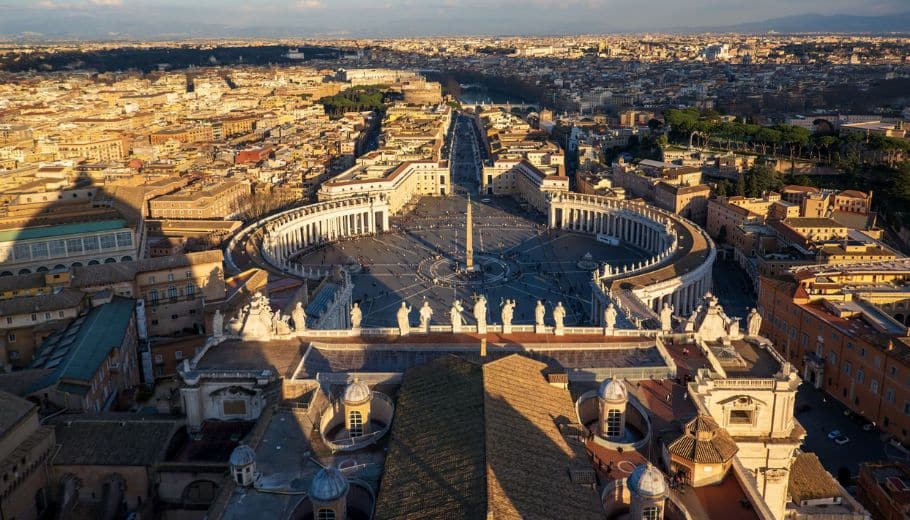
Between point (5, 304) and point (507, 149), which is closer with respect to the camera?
point (5, 304)

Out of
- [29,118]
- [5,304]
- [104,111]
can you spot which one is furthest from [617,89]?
[5,304]

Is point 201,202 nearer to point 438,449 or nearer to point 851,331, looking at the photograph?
point 851,331

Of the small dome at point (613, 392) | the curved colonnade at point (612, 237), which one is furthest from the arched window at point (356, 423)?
the curved colonnade at point (612, 237)

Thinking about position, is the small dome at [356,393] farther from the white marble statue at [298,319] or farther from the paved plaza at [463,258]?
the paved plaza at [463,258]

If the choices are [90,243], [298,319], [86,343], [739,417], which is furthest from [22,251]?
[739,417]

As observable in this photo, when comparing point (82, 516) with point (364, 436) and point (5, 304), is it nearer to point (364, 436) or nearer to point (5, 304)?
point (364, 436)
